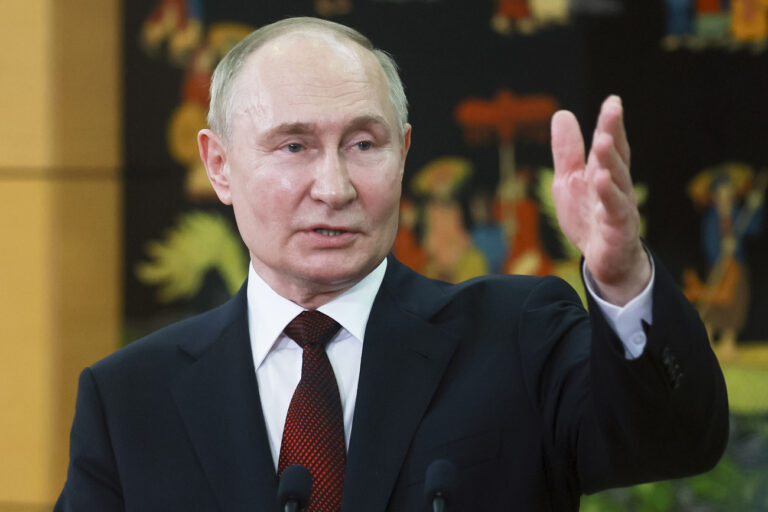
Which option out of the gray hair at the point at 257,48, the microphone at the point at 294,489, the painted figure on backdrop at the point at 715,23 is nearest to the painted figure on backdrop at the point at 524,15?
the painted figure on backdrop at the point at 715,23

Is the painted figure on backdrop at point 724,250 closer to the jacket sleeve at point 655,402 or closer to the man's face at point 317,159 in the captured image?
the man's face at point 317,159

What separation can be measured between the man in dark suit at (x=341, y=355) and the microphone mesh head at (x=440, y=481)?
0.19 meters

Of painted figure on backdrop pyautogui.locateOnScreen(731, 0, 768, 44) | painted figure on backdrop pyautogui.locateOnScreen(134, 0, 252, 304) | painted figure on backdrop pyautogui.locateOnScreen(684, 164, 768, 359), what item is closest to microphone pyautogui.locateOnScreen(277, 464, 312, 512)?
painted figure on backdrop pyautogui.locateOnScreen(134, 0, 252, 304)

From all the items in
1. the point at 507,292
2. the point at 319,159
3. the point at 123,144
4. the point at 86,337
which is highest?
the point at 319,159

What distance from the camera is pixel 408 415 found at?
170 centimetres

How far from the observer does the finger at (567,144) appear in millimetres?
1458

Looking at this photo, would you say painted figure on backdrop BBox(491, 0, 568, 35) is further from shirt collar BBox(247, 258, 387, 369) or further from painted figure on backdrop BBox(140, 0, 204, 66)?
shirt collar BBox(247, 258, 387, 369)

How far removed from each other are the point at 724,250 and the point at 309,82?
3152mm

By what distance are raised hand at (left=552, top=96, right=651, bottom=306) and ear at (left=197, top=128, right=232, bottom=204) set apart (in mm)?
702

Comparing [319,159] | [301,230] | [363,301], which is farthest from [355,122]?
[363,301]

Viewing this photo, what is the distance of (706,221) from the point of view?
445 centimetres

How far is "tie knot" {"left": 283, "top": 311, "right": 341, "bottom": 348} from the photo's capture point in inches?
71.4

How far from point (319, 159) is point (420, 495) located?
1.89 ft

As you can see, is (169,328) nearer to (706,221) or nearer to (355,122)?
(355,122)
